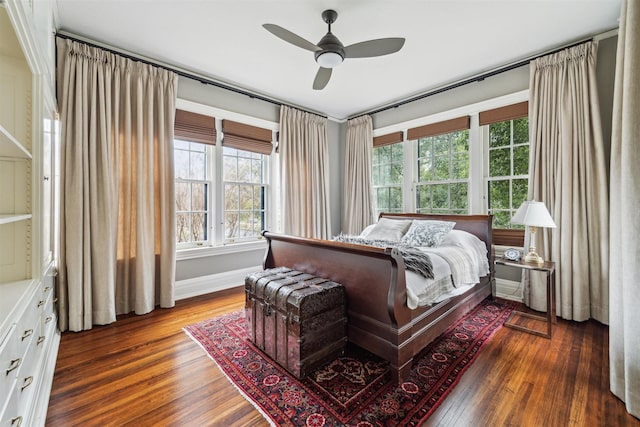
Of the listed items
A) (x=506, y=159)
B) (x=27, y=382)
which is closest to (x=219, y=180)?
(x=27, y=382)

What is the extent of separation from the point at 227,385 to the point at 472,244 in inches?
108

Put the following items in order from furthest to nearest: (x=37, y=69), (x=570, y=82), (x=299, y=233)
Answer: (x=299, y=233)
(x=570, y=82)
(x=37, y=69)

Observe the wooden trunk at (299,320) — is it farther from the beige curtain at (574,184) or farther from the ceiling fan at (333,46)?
the beige curtain at (574,184)

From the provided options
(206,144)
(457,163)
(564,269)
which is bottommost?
(564,269)

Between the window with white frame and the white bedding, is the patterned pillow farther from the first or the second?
the window with white frame

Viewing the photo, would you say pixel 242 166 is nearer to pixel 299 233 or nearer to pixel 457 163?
pixel 299 233

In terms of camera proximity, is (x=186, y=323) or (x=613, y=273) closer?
(x=613, y=273)

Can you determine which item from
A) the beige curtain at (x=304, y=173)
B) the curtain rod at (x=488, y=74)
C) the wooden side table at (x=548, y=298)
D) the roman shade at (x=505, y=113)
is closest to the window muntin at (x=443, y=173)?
the roman shade at (x=505, y=113)

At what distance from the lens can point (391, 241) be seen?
3.32 metres

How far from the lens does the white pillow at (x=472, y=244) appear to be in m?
2.99

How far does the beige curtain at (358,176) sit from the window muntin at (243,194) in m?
1.57

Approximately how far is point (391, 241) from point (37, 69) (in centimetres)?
320

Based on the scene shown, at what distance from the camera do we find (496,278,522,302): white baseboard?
3.33m

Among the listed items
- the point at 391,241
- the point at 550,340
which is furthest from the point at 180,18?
the point at 550,340
